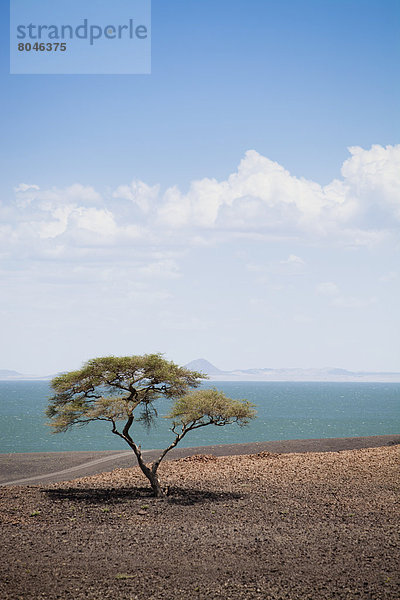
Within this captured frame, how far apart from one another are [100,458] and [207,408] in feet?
63.9

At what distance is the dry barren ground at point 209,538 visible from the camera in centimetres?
1287

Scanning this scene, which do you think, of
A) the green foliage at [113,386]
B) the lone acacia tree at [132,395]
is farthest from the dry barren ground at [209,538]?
the green foliage at [113,386]

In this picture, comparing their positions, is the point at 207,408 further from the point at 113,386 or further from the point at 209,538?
the point at 209,538

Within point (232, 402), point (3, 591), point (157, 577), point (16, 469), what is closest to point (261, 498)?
point (232, 402)

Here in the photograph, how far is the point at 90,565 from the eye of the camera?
565 inches

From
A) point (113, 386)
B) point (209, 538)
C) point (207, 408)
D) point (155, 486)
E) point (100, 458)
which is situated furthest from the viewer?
point (100, 458)

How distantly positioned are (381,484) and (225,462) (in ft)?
35.1

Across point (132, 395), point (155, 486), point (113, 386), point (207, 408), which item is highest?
point (113, 386)

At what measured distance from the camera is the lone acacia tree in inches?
904

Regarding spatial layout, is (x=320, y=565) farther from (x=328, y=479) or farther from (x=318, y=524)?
(x=328, y=479)

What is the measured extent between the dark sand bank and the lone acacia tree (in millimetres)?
10226

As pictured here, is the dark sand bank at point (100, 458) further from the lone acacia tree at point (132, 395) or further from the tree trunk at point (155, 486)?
the tree trunk at point (155, 486)

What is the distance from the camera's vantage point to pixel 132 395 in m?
23.8

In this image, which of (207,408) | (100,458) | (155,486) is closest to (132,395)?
(207,408)
